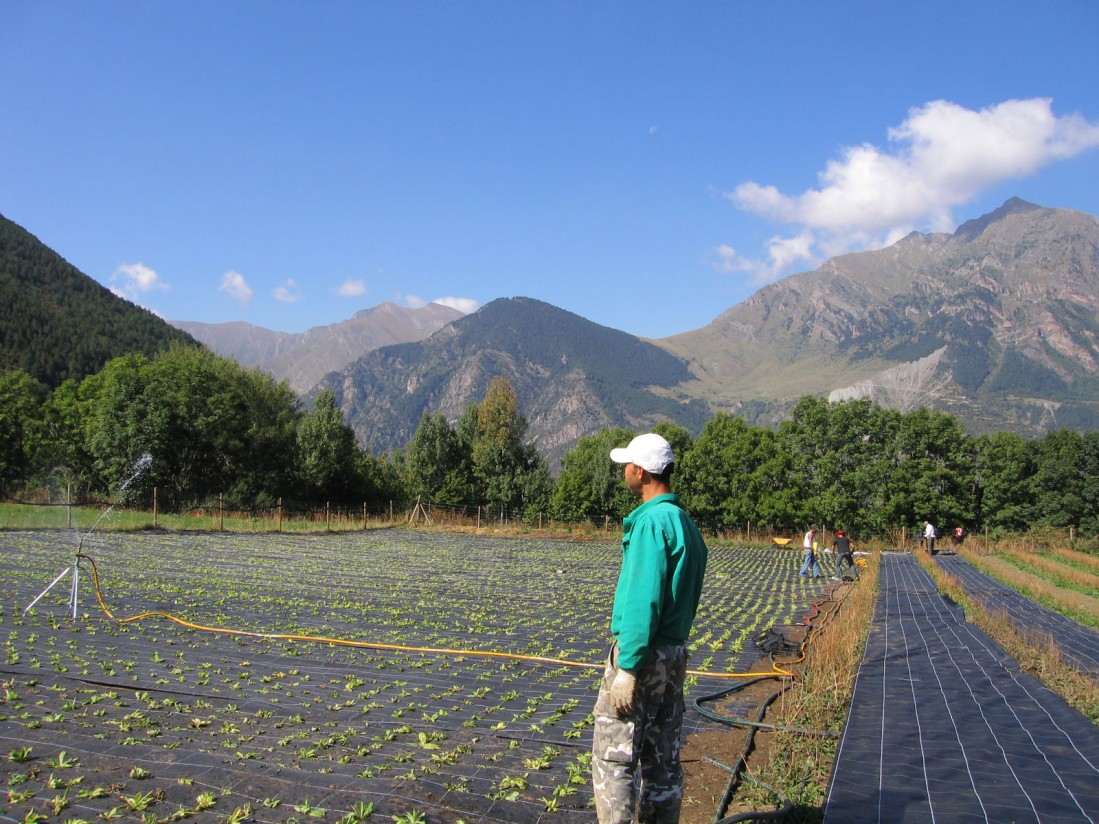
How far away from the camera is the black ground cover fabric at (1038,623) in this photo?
10414mm

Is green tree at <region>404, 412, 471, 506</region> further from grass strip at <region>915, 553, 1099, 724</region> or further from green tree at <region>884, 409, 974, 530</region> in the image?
grass strip at <region>915, 553, 1099, 724</region>

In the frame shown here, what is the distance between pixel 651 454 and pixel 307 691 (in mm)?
5218

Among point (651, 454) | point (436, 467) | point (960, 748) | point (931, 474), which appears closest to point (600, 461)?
point (436, 467)

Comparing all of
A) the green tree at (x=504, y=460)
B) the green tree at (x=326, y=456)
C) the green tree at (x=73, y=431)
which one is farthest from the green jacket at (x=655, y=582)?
the green tree at (x=504, y=460)

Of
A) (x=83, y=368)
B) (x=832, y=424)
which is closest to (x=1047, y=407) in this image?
(x=832, y=424)

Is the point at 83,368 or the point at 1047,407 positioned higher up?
the point at 1047,407

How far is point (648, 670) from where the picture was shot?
3512 mm

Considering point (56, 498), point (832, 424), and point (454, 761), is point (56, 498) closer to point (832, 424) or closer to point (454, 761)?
point (454, 761)

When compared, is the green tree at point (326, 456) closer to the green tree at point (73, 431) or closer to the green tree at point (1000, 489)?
the green tree at point (73, 431)

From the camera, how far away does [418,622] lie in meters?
11.7

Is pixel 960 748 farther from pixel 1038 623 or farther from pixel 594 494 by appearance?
pixel 594 494

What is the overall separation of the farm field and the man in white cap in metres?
1.20

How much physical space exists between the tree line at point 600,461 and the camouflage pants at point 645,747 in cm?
4043

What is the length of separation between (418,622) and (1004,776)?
8.41 metres
